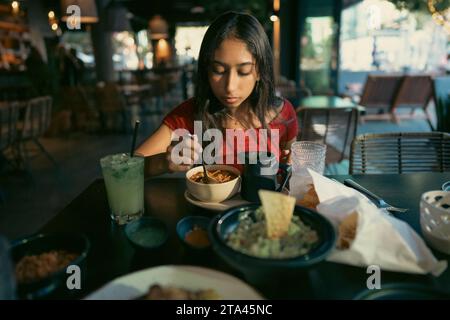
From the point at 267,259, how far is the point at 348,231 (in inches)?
10.7

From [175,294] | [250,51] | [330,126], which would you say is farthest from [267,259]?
[330,126]

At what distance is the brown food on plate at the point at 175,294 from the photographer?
0.65 metres

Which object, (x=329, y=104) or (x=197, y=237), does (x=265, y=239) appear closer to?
(x=197, y=237)

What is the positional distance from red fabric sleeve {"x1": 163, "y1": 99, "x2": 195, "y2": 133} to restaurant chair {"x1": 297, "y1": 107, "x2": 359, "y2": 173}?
125cm

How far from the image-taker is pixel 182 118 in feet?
5.56

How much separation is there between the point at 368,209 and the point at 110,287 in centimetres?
60

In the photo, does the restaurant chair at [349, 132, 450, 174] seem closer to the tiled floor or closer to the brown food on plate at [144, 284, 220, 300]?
the brown food on plate at [144, 284, 220, 300]

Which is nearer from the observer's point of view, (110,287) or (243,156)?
(110,287)

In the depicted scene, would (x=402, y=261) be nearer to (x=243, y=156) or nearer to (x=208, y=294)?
(x=208, y=294)

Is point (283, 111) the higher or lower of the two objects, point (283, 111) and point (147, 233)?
the higher

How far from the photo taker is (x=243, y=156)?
1.12 metres

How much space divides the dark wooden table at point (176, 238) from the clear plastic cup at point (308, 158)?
237mm
